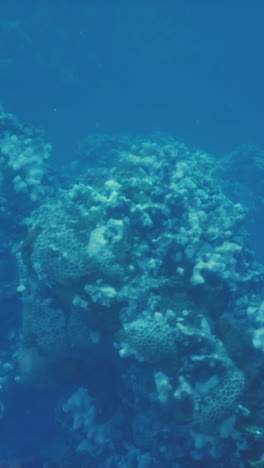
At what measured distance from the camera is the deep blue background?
26.9 meters

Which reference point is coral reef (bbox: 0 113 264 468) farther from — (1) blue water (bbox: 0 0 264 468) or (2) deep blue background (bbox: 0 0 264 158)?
(2) deep blue background (bbox: 0 0 264 158)

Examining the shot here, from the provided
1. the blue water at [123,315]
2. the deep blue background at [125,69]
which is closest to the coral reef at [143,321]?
the blue water at [123,315]

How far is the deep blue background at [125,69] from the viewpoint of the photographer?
26.9m

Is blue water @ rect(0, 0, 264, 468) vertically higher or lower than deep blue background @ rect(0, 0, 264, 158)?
lower

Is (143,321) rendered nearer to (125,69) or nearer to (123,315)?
(123,315)

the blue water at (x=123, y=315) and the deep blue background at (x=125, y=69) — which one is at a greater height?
the deep blue background at (x=125, y=69)

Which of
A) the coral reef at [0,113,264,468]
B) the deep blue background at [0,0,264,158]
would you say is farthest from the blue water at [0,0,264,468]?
the deep blue background at [0,0,264,158]

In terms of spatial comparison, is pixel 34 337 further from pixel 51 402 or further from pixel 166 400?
pixel 166 400

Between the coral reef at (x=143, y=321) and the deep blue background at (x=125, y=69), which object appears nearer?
the coral reef at (x=143, y=321)

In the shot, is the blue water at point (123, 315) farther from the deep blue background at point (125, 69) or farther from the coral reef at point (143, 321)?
the deep blue background at point (125, 69)

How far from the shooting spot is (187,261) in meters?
6.10

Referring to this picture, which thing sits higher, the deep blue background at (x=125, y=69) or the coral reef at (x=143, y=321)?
the deep blue background at (x=125, y=69)

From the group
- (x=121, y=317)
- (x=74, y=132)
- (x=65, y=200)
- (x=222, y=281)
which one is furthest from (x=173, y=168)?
(x=74, y=132)

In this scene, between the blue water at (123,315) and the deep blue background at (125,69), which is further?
the deep blue background at (125,69)
